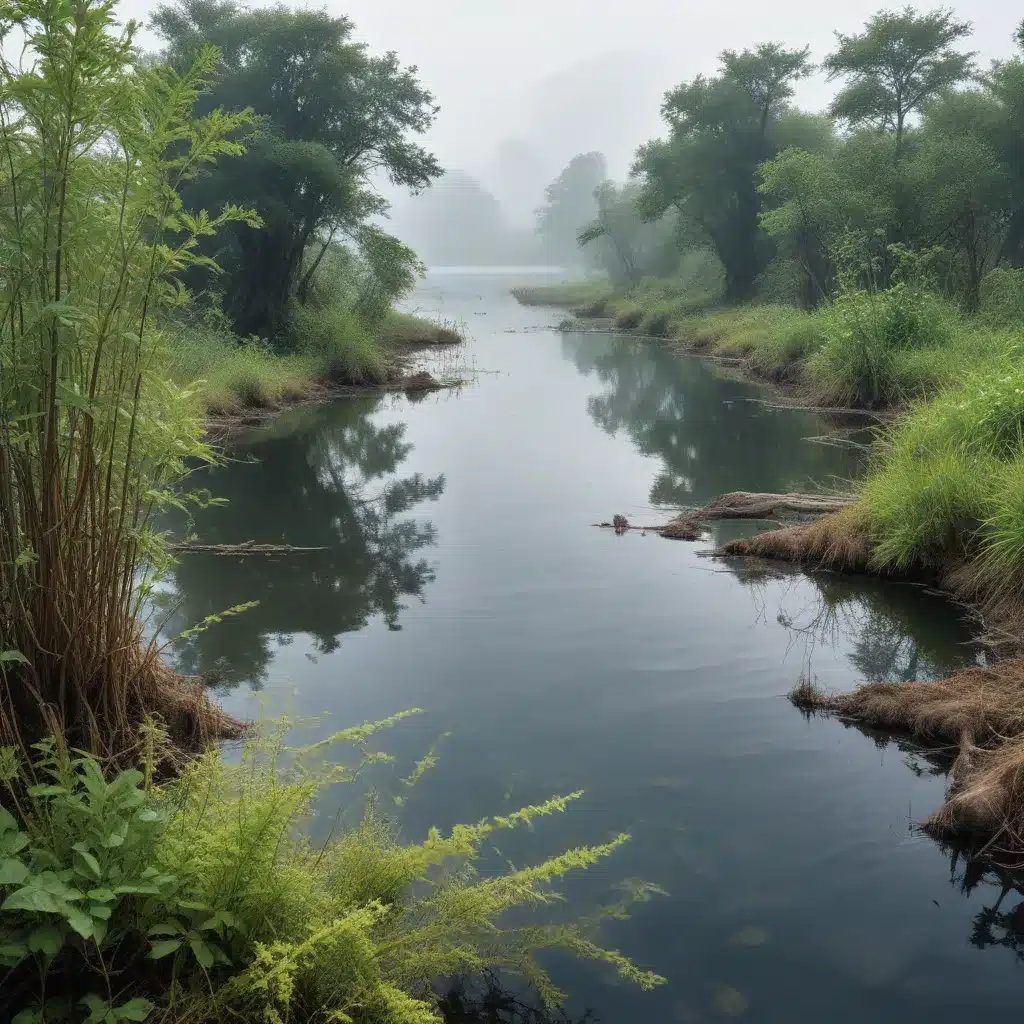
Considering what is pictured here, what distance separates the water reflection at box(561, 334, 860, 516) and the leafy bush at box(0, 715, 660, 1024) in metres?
7.49

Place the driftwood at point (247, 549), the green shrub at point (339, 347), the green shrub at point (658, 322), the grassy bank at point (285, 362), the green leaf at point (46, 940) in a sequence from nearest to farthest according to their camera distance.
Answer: the green leaf at point (46, 940) < the driftwood at point (247, 549) < the grassy bank at point (285, 362) < the green shrub at point (339, 347) < the green shrub at point (658, 322)

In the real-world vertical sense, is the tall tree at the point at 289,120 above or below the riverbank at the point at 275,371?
above

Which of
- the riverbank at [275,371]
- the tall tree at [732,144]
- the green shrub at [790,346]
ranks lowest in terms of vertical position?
the riverbank at [275,371]

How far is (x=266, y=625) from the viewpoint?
656 cm

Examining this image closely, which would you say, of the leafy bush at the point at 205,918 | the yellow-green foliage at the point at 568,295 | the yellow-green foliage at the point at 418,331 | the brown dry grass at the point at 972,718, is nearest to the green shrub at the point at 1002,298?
the brown dry grass at the point at 972,718

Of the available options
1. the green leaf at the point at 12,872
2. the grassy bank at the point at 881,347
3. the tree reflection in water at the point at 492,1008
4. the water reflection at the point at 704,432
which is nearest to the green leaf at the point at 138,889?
the green leaf at the point at 12,872

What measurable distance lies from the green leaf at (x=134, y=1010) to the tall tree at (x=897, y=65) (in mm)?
29043

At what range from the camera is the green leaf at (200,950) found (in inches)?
99.3

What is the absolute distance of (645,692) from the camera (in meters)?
5.52

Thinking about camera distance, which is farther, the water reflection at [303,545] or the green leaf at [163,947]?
the water reflection at [303,545]

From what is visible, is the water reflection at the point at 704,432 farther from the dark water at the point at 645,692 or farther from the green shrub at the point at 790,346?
the green shrub at the point at 790,346

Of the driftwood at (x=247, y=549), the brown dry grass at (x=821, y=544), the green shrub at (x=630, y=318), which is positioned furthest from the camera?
the green shrub at (x=630, y=318)

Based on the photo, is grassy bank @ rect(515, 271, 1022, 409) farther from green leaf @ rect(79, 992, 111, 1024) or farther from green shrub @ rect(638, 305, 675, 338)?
green leaf @ rect(79, 992, 111, 1024)

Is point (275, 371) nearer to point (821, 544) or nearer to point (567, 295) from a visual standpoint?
point (821, 544)
